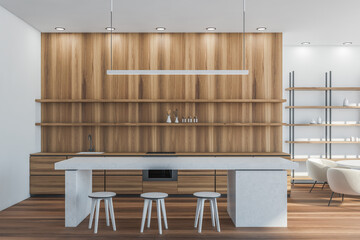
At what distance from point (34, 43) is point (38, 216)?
9.86 feet

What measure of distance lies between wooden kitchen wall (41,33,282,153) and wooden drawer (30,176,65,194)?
2.09 ft

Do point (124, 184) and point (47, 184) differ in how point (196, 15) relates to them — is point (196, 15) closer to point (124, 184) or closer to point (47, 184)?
point (124, 184)

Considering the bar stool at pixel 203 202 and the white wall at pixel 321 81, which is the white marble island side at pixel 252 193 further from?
the white wall at pixel 321 81

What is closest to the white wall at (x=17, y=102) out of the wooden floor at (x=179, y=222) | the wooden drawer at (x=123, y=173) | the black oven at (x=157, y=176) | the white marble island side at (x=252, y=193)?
the wooden floor at (x=179, y=222)

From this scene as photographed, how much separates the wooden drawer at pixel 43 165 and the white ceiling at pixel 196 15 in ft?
7.38

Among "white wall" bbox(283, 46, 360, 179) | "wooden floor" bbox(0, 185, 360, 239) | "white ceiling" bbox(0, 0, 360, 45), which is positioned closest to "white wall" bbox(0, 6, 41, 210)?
"white ceiling" bbox(0, 0, 360, 45)

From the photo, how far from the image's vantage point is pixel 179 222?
439cm

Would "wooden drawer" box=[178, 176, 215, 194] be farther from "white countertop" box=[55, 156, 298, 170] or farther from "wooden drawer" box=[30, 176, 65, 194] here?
"wooden drawer" box=[30, 176, 65, 194]

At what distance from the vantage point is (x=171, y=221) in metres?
4.43

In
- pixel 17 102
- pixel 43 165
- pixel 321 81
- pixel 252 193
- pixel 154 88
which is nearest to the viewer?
pixel 252 193

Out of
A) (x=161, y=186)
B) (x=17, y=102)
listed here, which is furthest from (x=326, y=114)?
(x=17, y=102)

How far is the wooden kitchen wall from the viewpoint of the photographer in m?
6.24

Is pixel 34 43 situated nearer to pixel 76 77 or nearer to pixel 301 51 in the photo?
pixel 76 77

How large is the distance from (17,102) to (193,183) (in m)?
3.11
